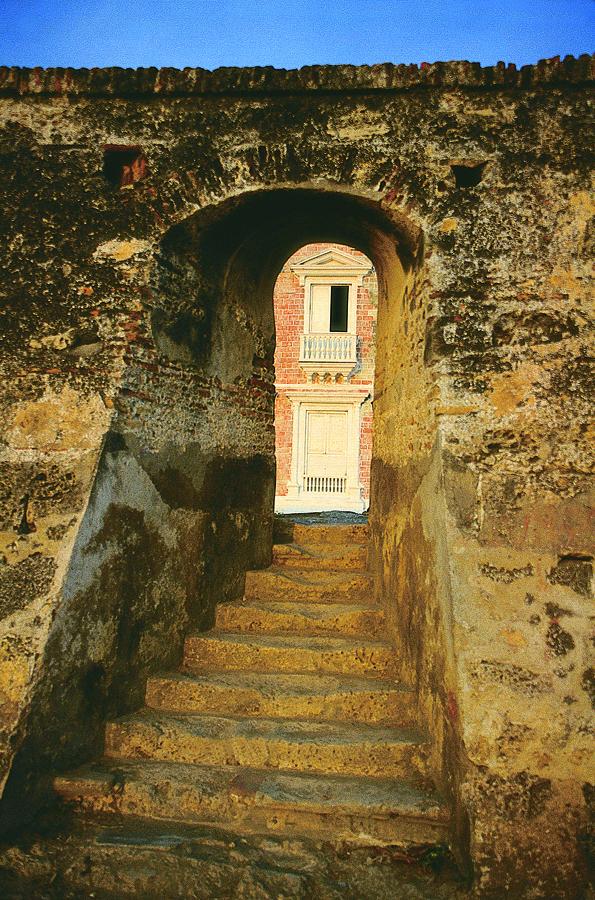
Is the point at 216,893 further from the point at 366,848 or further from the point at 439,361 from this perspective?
the point at 439,361

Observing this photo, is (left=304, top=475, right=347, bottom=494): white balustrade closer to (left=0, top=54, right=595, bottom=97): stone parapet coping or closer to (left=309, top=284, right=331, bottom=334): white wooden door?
(left=309, top=284, right=331, bottom=334): white wooden door

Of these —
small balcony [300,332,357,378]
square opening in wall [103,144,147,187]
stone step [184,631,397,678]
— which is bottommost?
stone step [184,631,397,678]

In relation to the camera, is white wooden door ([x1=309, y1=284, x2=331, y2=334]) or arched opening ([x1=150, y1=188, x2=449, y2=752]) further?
white wooden door ([x1=309, y1=284, x2=331, y2=334])

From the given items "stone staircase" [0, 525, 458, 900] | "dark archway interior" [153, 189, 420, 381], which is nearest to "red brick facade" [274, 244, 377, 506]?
"dark archway interior" [153, 189, 420, 381]

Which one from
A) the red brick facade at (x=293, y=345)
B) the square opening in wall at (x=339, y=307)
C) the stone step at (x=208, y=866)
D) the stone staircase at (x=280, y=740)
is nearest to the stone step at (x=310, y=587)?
the stone staircase at (x=280, y=740)

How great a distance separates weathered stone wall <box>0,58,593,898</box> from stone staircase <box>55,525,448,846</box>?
0.64 ft

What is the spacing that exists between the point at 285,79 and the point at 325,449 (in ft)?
47.4

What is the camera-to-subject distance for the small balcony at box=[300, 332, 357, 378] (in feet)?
59.1

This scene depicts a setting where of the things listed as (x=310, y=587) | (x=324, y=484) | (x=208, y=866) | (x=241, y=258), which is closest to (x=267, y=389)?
(x=241, y=258)

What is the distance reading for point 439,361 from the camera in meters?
3.70

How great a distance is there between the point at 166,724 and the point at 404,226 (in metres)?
3.45

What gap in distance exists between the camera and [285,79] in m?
4.12

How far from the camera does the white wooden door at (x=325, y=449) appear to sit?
59.0ft

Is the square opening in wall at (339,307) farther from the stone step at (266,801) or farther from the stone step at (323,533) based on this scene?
the stone step at (266,801)
